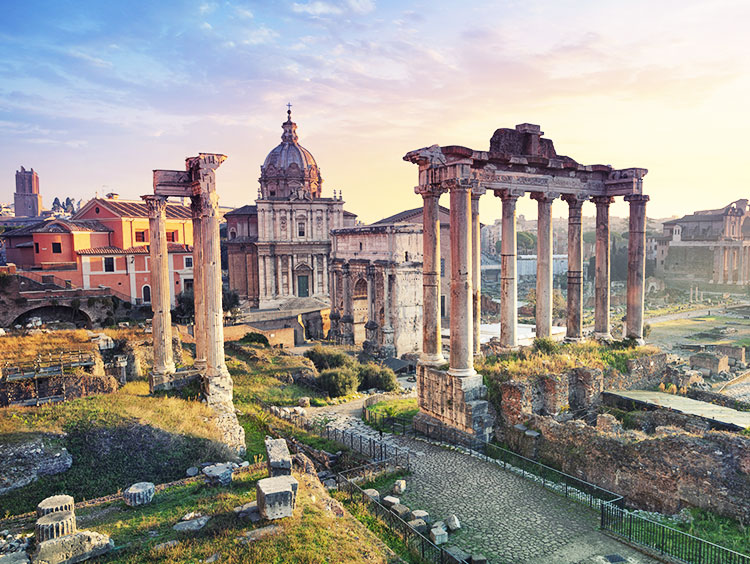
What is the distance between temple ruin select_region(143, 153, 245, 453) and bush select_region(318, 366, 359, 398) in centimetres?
724

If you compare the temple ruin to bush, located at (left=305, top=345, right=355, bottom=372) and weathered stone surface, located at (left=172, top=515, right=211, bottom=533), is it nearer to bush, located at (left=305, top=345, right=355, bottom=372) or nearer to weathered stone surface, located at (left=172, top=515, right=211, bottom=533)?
weathered stone surface, located at (left=172, top=515, right=211, bottom=533)

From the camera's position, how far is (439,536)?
9.14 metres

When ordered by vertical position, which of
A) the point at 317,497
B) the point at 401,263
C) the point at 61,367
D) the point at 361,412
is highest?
the point at 401,263

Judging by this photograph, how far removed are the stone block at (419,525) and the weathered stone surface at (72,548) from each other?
4798mm

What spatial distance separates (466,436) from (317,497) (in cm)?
573

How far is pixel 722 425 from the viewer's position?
12.7 metres

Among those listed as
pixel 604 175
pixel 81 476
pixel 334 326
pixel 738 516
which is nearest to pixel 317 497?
pixel 81 476

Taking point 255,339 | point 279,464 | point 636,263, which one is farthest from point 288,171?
point 279,464

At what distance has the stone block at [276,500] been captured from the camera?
799cm

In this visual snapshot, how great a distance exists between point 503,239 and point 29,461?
13860mm

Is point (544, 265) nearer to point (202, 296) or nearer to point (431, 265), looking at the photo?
point (431, 265)

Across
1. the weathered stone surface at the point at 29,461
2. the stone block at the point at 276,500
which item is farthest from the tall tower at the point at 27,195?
the stone block at the point at 276,500

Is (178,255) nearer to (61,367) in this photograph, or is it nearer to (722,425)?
(61,367)

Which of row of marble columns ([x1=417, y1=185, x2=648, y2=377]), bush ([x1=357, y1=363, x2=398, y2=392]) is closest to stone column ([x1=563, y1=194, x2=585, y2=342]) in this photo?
row of marble columns ([x1=417, y1=185, x2=648, y2=377])
